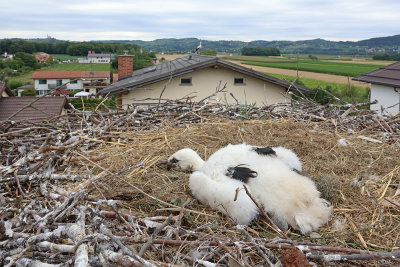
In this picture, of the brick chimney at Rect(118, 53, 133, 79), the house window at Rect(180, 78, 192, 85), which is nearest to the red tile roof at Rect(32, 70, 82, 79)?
the brick chimney at Rect(118, 53, 133, 79)

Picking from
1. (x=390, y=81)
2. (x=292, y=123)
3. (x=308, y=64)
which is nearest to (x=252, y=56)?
(x=308, y=64)

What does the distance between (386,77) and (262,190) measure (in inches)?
461

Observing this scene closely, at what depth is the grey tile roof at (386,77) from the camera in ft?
38.3

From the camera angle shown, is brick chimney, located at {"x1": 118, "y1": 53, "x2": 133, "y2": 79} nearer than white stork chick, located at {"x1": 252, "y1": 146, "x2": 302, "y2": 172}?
No

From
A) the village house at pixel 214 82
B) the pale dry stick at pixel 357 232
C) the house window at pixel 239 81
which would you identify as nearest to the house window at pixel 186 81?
the village house at pixel 214 82

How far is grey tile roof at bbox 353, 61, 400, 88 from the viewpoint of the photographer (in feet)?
38.3

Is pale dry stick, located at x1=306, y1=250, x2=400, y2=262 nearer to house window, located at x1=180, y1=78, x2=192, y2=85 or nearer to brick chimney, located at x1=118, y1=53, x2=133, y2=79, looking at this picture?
house window, located at x1=180, y1=78, x2=192, y2=85

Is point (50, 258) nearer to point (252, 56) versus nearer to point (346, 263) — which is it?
point (346, 263)

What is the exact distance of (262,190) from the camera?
268 cm

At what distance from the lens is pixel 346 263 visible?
2131 millimetres

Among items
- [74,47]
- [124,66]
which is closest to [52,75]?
[124,66]

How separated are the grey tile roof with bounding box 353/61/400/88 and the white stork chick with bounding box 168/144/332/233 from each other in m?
10.1

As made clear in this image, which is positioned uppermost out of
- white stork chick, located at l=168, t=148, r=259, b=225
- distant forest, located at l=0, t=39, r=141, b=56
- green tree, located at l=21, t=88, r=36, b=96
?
distant forest, located at l=0, t=39, r=141, b=56

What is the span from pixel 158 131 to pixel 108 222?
7.08ft
